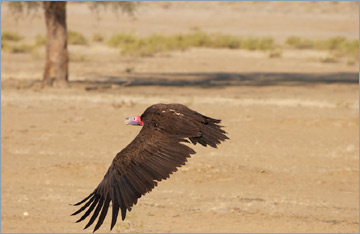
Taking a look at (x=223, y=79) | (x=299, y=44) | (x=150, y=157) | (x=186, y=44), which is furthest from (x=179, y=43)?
(x=150, y=157)

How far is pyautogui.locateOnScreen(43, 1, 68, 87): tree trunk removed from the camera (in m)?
21.6

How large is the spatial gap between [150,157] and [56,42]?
50.7 feet

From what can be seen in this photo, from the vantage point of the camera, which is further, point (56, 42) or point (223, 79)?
point (223, 79)

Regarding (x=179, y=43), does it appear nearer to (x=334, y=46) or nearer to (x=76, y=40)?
(x=76, y=40)

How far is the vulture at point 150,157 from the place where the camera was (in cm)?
635

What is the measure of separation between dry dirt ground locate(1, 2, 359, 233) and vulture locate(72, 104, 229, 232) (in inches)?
108

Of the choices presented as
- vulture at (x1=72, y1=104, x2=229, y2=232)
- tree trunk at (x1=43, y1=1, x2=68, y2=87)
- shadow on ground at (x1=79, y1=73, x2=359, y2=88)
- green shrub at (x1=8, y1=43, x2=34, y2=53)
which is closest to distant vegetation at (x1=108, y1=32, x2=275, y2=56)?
green shrub at (x1=8, y1=43, x2=34, y2=53)

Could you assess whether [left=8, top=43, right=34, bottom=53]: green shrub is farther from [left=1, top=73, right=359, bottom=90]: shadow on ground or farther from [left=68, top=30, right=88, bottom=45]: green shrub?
[left=1, top=73, right=359, bottom=90]: shadow on ground

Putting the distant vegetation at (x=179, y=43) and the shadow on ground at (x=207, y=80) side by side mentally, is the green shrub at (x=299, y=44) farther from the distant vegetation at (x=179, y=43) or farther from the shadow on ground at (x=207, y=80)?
the shadow on ground at (x=207, y=80)

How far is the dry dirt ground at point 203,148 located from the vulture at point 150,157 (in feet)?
8.98

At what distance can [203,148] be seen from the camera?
1433cm

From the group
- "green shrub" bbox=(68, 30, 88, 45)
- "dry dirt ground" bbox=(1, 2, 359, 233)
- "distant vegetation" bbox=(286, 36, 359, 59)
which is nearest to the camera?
"dry dirt ground" bbox=(1, 2, 359, 233)

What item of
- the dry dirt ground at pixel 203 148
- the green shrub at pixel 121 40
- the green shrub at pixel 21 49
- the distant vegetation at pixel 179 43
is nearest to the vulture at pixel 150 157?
the dry dirt ground at pixel 203 148

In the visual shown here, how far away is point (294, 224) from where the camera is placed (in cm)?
963
